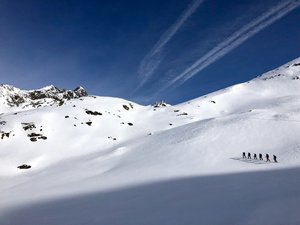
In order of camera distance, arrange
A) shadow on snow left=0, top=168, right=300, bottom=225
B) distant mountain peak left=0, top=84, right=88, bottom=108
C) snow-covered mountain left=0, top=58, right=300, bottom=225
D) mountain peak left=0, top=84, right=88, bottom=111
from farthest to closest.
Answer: distant mountain peak left=0, top=84, right=88, bottom=108 < mountain peak left=0, top=84, right=88, bottom=111 < snow-covered mountain left=0, top=58, right=300, bottom=225 < shadow on snow left=0, top=168, right=300, bottom=225

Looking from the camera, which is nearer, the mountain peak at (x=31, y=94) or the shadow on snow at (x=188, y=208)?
the shadow on snow at (x=188, y=208)

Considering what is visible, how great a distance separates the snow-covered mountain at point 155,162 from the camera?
15031mm

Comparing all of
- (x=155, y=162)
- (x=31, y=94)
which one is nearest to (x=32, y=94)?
(x=31, y=94)

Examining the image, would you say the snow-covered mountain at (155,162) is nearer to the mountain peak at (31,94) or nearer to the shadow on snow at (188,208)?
the shadow on snow at (188,208)

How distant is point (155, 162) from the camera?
4044 cm

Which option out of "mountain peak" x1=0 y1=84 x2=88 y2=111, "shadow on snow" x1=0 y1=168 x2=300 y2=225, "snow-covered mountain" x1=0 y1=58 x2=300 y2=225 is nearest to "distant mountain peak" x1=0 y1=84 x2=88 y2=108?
"mountain peak" x1=0 y1=84 x2=88 y2=111

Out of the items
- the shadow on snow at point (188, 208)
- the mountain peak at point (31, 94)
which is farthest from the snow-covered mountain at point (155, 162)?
the mountain peak at point (31, 94)

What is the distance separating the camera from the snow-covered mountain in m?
15.0

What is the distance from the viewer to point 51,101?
5645 inches

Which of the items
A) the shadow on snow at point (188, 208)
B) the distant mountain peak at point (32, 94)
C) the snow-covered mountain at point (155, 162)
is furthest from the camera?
the distant mountain peak at point (32, 94)

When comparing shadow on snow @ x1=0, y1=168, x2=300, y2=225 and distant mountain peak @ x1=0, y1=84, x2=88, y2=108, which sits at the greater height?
distant mountain peak @ x1=0, y1=84, x2=88, y2=108

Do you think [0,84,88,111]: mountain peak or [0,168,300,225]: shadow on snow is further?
[0,84,88,111]: mountain peak

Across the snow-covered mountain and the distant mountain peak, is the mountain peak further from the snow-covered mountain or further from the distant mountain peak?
the snow-covered mountain

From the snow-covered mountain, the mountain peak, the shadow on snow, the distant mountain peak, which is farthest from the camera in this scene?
the distant mountain peak
